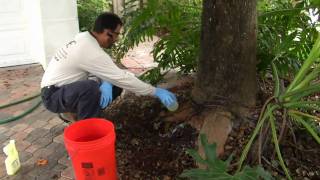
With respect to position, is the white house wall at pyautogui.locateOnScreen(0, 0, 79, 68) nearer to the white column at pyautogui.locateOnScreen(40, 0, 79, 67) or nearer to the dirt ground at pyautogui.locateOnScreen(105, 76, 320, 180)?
the white column at pyautogui.locateOnScreen(40, 0, 79, 67)

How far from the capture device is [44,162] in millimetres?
2760

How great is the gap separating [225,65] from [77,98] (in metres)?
1.09

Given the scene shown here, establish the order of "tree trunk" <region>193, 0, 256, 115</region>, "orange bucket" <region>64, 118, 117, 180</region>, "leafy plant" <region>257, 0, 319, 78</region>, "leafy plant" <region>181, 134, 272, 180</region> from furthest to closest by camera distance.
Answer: "leafy plant" <region>257, 0, 319, 78</region> → "tree trunk" <region>193, 0, 256, 115</region> → "orange bucket" <region>64, 118, 117, 180</region> → "leafy plant" <region>181, 134, 272, 180</region>

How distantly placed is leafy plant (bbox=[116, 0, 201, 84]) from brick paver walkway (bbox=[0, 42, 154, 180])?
3.16ft

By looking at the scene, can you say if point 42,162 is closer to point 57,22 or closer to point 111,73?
point 111,73

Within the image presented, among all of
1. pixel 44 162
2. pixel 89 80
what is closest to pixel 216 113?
pixel 89 80

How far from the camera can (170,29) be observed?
301cm

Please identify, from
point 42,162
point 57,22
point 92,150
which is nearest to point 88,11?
point 57,22

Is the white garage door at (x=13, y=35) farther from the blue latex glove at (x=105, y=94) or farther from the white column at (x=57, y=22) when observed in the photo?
the blue latex glove at (x=105, y=94)

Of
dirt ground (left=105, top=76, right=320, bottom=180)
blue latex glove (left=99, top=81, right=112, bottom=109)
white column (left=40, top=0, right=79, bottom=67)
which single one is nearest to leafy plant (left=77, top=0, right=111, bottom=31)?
white column (left=40, top=0, right=79, bottom=67)

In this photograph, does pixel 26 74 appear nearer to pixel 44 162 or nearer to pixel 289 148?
pixel 44 162


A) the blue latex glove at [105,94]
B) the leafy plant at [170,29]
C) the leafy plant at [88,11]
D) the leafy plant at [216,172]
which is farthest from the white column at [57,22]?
the leafy plant at [216,172]

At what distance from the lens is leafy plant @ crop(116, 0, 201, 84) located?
2920mm

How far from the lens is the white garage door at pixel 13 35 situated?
4.95 meters
